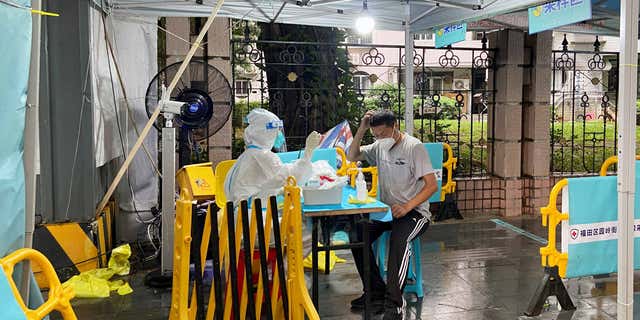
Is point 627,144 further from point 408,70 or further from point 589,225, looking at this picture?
point 408,70

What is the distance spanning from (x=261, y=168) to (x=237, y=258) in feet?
2.55

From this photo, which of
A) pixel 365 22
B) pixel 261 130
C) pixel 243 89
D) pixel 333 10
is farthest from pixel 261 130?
pixel 243 89

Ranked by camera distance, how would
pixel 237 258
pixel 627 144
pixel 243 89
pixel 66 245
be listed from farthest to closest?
1. pixel 243 89
2. pixel 66 245
3. pixel 237 258
4. pixel 627 144

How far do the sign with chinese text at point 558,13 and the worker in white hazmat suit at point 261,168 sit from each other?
7.19 ft

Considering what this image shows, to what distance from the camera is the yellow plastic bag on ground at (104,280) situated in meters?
4.86

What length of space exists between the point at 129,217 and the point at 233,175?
2.73m

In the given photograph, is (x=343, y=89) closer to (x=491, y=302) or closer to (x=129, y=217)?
(x=129, y=217)

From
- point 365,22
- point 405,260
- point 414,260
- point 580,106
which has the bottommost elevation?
point 414,260

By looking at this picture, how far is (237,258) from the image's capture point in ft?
11.9

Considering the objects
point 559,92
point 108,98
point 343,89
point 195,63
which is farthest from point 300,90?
point 559,92

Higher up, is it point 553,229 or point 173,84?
point 173,84

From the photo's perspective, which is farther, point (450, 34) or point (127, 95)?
point (127, 95)

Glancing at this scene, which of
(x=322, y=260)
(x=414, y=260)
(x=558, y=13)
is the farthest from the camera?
(x=322, y=260)

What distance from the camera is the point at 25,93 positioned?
2.50 meters
